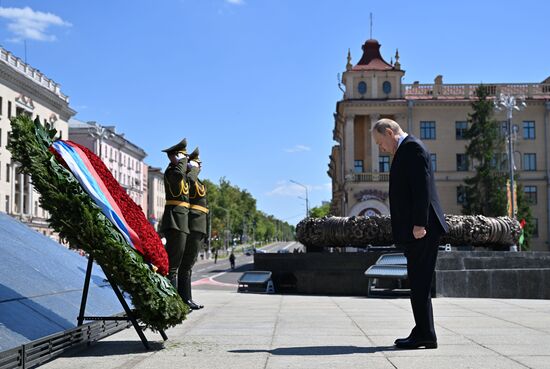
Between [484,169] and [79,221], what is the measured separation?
61519 millimetres

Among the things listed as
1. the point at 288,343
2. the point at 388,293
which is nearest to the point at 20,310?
the point at 288,343

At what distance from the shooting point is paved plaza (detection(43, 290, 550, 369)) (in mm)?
4875

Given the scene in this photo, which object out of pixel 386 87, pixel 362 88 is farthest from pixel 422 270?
Result: pixel 386 87

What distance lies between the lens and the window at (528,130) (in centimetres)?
6650

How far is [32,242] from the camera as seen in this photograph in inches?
292

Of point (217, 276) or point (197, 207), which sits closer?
point (197, 207)

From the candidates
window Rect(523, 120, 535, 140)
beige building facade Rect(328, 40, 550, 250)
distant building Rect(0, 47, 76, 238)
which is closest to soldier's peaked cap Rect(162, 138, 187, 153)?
distant building Rect(0, 47, 76, 238)

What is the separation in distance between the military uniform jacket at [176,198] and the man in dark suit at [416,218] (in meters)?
3.25

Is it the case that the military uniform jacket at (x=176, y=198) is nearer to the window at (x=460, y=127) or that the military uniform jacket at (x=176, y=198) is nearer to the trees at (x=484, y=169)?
the trees at (x=484, y=169)

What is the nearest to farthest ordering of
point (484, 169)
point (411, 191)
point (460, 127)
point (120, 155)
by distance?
point (411, 191) < point (484, 169) < point (460, 127) < point (120, 155)

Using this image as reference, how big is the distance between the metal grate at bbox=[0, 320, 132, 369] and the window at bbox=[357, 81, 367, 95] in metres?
61.3

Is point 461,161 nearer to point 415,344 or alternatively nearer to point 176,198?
point 176,198

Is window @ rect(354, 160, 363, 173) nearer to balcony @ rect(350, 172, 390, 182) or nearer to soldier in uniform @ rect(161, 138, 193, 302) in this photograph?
balcony @ rect(350, 172, 390, 182)

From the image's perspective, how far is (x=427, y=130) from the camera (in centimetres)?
6700
